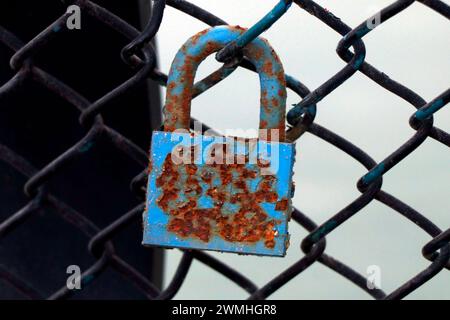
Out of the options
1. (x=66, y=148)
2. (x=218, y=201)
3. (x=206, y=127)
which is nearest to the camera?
(x=218, y=201)

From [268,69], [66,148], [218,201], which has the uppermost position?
[66,148]

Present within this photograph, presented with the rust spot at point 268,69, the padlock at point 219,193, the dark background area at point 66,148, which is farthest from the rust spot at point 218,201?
the dark background area at point 66,148

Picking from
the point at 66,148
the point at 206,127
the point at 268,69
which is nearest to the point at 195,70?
the point at 268,69

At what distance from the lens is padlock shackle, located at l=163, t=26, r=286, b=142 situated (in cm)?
131

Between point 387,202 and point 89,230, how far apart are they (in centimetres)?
54

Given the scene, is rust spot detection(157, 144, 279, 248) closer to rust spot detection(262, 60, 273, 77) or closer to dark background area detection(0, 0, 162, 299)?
rust spot detection(262, 60, 273, 77)

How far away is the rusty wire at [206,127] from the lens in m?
1.49

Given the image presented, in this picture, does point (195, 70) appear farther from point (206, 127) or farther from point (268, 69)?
point (206, 127)

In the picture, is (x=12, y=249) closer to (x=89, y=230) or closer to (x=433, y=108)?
(x=89, y=230)

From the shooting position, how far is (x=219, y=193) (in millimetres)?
1271

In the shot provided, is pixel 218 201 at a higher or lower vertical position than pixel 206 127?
lower

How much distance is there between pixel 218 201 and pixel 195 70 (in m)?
0.20

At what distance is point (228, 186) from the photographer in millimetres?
1271

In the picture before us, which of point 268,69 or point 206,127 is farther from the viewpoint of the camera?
point 206,127
